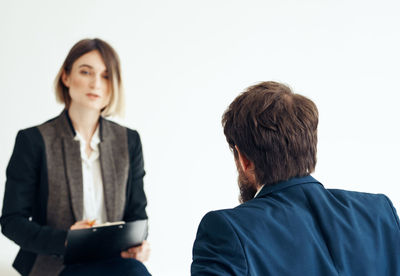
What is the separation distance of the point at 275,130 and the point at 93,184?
139cm

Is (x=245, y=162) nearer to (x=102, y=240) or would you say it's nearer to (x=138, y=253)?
(x=102, y=240)

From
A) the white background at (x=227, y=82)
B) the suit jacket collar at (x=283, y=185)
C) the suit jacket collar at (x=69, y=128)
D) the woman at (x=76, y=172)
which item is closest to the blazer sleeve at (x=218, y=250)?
the suit jacket collar at (x=283, y=185)

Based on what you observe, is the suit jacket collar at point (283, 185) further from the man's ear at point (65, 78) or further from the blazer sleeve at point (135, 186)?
Answer: the man's ear at point (65, 78)

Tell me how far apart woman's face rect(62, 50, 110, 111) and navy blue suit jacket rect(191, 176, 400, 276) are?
1.34 metres

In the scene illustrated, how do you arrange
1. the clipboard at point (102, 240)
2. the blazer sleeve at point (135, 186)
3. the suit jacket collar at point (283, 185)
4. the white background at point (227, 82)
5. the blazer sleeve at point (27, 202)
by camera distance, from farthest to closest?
the white background at point (227, 82), the blazer sleeve at point (135, 186), the blazer sleeve at point (27, 202), the clipboard at point (102, 240), the suit jacket collar at point (283, 185)

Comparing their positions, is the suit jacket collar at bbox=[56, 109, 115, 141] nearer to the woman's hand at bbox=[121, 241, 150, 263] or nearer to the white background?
the woman's hand at bbox=[121, 241, 150, 263]

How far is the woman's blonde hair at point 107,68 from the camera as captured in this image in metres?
2.45

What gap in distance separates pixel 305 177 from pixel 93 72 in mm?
1435

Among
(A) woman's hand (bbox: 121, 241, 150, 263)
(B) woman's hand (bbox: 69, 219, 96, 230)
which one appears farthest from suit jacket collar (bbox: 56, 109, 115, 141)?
(A) woman's hand (bbox: 121, 241, 150, 263)

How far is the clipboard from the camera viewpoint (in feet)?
6.69

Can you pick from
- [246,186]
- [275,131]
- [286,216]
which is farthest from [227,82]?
[286,216]

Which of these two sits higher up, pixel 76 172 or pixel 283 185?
pixel 283 185

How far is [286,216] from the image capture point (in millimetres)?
1185

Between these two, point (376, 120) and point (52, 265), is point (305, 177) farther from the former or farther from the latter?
point (376, 120)
